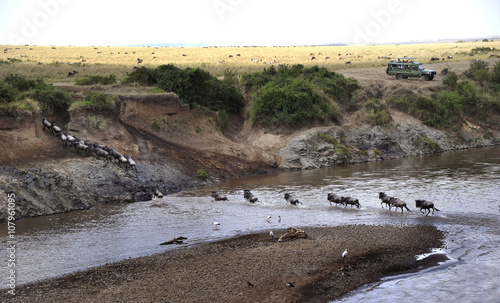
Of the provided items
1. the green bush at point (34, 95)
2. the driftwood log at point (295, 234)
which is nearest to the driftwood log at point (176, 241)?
the driftwood log at point (295, 234)

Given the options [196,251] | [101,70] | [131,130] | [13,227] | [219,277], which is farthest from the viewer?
[101,70]

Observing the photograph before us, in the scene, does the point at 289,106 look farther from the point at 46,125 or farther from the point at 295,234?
the point at 295,234

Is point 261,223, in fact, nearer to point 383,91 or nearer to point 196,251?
point 196,251

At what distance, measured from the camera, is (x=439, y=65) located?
58.3 m

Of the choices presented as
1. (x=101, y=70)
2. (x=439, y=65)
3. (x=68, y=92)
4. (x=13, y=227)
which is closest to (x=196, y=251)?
(x=13, y=227)

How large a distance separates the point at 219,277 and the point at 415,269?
5358 mm

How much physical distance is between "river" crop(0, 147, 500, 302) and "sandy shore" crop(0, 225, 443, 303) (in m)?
0.66

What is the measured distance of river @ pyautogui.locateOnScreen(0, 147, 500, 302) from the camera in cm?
1230

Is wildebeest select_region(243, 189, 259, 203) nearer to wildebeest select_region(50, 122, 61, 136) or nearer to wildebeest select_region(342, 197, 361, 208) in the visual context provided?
wildebeest select_region(342, 197, 361, 208)

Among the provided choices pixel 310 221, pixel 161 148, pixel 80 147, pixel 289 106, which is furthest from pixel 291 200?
pixel 289 106

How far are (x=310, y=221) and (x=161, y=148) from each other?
45.4 feet

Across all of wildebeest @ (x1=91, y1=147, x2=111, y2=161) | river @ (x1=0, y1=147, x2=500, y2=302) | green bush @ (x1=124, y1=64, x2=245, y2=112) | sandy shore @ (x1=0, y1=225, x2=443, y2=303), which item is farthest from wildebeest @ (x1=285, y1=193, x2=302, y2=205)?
green bush @ (x1=124, y1=64, x2=245, y2=112)

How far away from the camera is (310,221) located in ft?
59.4

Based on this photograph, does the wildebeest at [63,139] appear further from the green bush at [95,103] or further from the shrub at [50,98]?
the shrub at [50,98]
